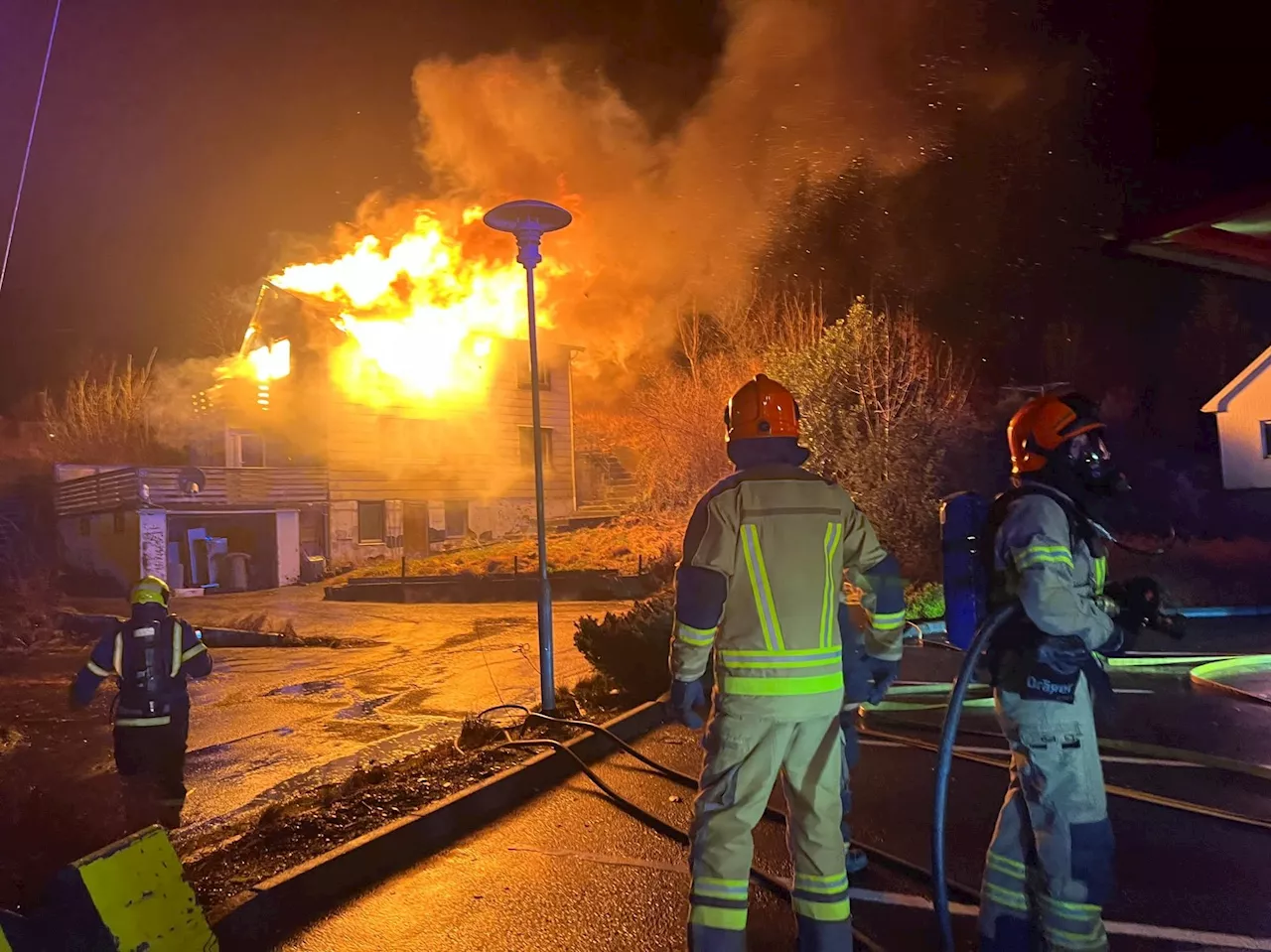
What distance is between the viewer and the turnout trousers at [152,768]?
165 inches

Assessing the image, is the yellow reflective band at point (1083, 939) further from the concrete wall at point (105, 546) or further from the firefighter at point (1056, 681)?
the concrete wall at point (105, 546)

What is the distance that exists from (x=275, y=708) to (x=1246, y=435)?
25476 millimetres

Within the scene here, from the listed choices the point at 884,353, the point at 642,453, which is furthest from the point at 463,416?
the point at 884,353

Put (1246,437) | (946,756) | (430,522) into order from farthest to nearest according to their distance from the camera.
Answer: (1246,437) → (430,522) → (946,756)

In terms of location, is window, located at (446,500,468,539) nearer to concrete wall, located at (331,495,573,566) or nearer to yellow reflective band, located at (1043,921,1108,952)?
concrete wall, located at (331,495,573,566)

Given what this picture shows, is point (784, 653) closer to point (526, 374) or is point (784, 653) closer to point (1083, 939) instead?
point (1083, 939)

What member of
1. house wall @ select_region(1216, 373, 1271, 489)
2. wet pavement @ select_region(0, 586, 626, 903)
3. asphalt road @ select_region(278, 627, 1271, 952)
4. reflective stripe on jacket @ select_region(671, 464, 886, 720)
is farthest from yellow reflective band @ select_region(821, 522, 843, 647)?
house wall @ select_region(1216, 373, 1271, 489)

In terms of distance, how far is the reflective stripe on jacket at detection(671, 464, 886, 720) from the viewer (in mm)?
2727

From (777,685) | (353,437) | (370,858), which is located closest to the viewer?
(777,685)

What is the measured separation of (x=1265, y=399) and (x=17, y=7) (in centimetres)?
2769

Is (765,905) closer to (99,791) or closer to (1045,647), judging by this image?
(1045,647)

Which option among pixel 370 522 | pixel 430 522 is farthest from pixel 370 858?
pixel 430 522

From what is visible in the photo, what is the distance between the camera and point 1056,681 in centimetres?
270

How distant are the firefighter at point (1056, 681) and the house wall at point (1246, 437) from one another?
971 inches
